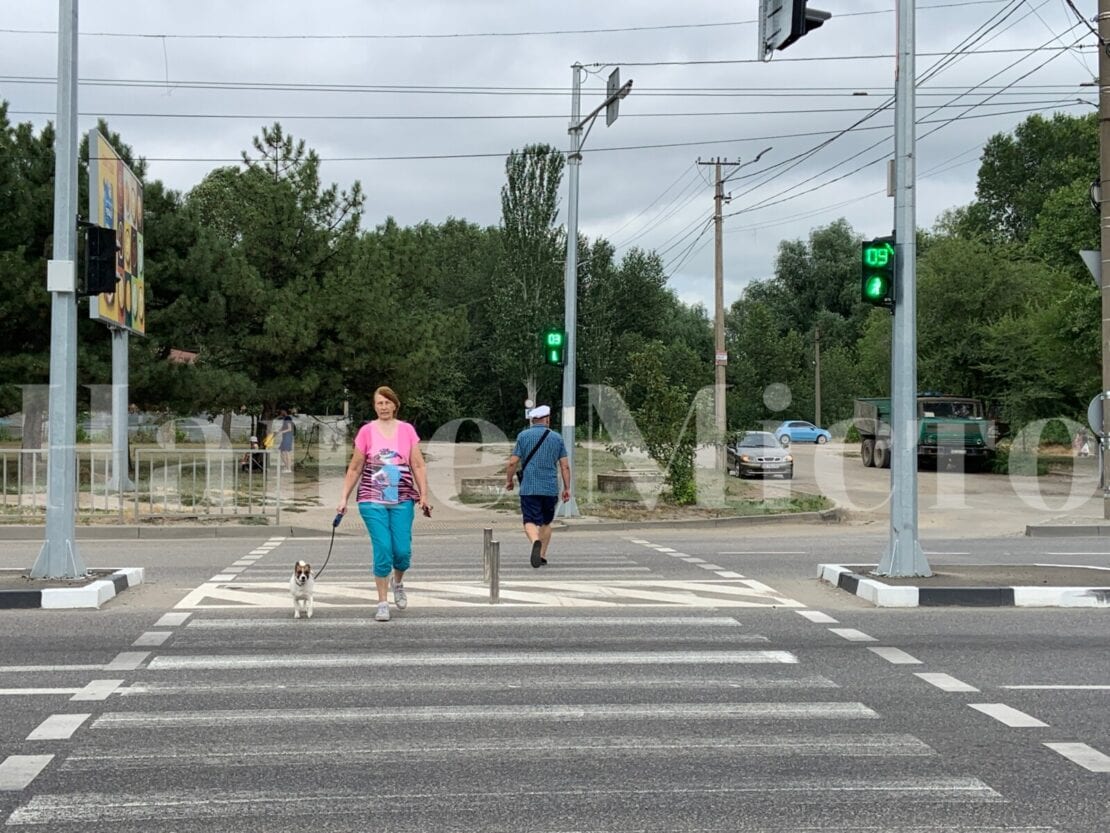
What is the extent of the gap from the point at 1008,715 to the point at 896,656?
174 centimetres

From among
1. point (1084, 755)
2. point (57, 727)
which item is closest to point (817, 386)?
point (1084, 755)

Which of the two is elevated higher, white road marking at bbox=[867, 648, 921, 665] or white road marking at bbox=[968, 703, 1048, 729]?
white road marking at bbox=[867, 648, 921, 665]

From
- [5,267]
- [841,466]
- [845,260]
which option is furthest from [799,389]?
[5,267]

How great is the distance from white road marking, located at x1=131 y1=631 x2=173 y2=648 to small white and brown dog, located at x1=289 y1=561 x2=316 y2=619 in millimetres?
1046

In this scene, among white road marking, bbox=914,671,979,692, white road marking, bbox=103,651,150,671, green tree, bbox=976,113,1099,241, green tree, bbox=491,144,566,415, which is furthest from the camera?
green tree, bbox=976,113,1099,241

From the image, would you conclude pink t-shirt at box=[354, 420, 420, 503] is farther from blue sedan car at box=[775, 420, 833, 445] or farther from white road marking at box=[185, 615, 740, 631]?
blue sedan car at box=[775, 420, 833, 445]

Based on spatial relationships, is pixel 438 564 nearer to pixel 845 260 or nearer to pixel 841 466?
pixel 841 466

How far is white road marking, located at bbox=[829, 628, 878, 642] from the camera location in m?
9.18

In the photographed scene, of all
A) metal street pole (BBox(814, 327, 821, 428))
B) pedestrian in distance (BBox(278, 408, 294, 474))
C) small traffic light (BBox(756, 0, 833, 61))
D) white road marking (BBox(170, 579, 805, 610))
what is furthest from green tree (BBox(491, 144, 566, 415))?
small traffic light (BBox(756, 0, 833, 61))

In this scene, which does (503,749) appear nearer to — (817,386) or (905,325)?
(905,325)

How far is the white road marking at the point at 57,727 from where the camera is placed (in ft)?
20.3

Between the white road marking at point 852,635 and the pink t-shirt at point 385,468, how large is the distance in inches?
138

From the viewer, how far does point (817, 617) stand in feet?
33.6

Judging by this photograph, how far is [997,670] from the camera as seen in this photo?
8055mm
